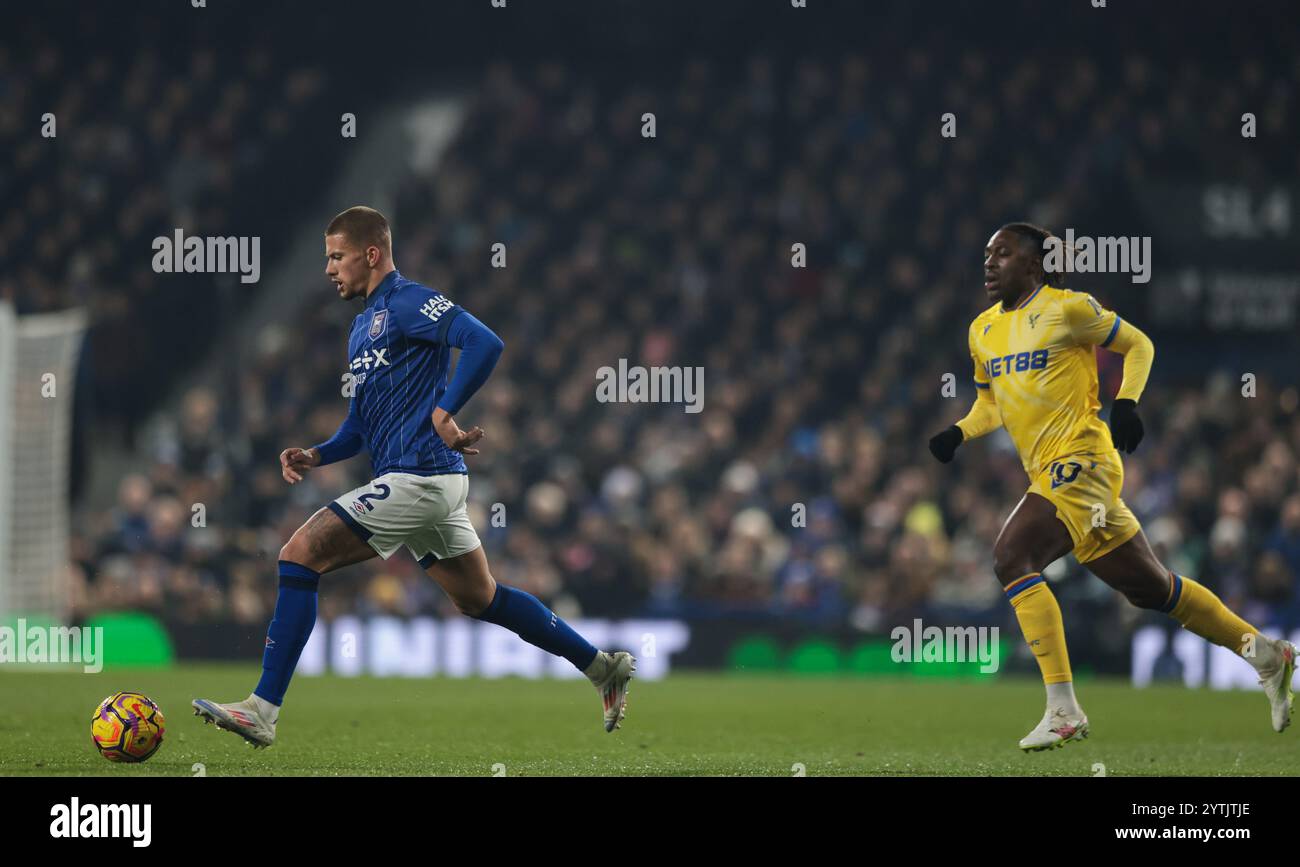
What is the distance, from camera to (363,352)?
747 centimetres

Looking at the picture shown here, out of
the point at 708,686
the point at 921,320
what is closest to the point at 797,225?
the point at 921,320

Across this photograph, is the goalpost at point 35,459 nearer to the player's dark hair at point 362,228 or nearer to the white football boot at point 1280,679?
the player's dark hair at point 362,228

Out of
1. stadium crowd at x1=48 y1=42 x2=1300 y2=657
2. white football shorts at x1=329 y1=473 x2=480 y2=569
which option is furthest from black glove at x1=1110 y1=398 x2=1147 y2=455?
stadium crowd at x1=48 y1=42 x2=1300 y2=657

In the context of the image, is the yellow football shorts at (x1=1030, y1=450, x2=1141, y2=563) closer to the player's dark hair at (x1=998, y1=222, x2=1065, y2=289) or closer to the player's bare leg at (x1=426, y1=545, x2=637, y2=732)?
the player's dark hair at (x1=998, y1=222, x2=1065, y2=289)

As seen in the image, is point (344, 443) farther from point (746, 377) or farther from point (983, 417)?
point (746, 377)

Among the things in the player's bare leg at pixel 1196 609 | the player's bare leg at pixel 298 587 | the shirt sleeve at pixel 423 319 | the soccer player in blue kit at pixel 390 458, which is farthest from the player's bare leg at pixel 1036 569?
the player's bare leg at pixel 298 587

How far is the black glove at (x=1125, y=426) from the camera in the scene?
7.59 meters

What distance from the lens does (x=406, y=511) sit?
7.30 m

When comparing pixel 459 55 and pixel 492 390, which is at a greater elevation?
pixel 459 55

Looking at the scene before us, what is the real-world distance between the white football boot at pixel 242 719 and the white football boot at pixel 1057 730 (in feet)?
10.3

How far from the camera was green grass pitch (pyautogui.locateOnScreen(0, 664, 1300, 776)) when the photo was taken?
745cm

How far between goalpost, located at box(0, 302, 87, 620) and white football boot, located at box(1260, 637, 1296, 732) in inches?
405
